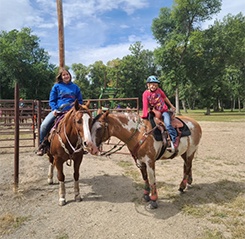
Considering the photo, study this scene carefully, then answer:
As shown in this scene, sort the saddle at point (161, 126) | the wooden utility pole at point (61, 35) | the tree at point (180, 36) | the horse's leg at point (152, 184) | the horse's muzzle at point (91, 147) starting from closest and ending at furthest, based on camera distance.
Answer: the horse's muzzle at point (91, 147) → the horse's leg at point (152, 184) → the saddle at point (161, 126) → the wooden utility pole at point (61, 35) → the tree at point (180, 36)

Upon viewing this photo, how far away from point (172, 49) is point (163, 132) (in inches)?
1316

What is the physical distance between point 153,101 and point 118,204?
2.16 meters

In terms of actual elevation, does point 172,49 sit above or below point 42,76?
above

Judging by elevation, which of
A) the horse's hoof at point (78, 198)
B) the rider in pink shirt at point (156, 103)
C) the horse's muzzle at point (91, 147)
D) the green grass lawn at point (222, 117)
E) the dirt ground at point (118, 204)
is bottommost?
the dirt ground at point (118, 204)

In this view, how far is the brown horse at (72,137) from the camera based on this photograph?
12.3ft

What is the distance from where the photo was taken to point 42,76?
38125 mm

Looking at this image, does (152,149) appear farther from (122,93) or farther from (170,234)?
(122,93)

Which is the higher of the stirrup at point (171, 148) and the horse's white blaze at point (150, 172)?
the stirrup at point (171, 148)

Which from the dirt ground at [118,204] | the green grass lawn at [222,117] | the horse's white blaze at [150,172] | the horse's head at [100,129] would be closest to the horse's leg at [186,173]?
the dirt ground at [118,204]

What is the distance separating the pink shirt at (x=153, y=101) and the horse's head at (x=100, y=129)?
92 cm

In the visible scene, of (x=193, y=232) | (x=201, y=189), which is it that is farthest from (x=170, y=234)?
(x=201, y=189)

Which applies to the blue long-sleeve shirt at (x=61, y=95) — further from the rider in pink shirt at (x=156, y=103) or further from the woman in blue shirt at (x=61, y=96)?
the rider in pink shirt at (x=156, y=103)

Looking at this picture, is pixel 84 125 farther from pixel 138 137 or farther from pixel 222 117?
pixel 222 117

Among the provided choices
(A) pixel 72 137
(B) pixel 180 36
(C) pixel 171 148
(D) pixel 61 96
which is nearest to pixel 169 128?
(C) pixel 171 148
